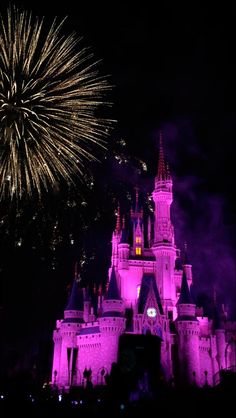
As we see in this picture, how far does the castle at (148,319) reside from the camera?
202 feet

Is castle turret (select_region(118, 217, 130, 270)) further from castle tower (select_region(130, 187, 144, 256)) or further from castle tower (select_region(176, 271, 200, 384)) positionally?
castle tower (select_region(176, 271, 200, 384))

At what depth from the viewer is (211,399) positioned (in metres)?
17.8

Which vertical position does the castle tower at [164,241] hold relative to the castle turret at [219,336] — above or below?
above

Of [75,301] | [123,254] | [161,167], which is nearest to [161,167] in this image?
[161,167]

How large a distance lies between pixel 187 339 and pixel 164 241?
46.8 ft

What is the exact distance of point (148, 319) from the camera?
61875mm

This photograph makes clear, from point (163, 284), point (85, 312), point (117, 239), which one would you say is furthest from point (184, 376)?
point (117, 239)

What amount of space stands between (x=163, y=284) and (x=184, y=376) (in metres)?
12.9

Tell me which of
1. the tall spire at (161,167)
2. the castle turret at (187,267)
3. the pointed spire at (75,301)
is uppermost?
the tall spire at (161,167)

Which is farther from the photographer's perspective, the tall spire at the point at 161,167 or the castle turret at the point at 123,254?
the tall spire at the point at 161,167

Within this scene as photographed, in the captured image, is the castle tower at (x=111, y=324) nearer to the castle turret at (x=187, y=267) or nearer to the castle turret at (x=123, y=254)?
the castle turret at (x=123, y=254)

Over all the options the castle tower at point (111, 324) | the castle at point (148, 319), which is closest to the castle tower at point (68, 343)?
the castle at point (148, 319)

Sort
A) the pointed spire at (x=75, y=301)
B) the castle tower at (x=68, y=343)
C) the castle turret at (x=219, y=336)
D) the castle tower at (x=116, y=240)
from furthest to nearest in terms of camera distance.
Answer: the castle tower at (x=116, y=240), the pointed spire at (x=75, y=301), the castle turret at (x=219, y=336), the castle tower at (x=68, y=343)

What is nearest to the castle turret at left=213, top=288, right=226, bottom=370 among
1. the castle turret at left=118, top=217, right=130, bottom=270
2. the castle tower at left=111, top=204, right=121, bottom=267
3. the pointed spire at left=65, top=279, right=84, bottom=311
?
the castle turret at left=118, top=217, right=130, bottom=270
